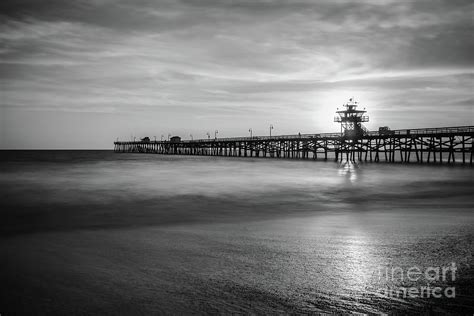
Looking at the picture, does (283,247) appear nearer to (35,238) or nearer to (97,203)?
(35,238)

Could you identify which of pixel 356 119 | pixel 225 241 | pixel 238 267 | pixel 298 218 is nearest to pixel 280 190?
pixel 298 218

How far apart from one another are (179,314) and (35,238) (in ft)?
21.3

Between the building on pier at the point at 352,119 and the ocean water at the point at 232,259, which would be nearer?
the ocean water at the point at 232,259

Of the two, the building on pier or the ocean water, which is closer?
the ocean water

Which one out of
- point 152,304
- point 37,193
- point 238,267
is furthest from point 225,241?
point 37,193

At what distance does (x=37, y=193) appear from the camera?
20.9 meters

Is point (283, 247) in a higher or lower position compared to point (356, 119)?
lower

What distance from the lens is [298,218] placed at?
12047mm

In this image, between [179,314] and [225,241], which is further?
[225,241]

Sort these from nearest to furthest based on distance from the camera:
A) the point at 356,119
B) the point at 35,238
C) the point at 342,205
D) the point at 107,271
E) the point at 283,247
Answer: the point at 107,271 < the point at 283,247 < the point at 35,238 < the point at 342,205 < the point at 356,119

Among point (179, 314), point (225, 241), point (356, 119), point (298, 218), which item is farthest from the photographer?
point (356, 119)

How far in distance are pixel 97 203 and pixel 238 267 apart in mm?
12060

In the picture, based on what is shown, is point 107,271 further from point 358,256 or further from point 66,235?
point 358,256

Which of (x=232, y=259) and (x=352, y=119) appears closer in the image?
(x=232, y=259)
